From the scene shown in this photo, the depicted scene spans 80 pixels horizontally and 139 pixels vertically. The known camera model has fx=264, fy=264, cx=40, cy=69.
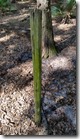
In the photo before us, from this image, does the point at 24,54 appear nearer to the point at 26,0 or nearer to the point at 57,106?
the point at 57,106

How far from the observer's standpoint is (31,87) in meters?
4.86

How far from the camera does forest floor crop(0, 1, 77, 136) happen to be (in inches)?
163

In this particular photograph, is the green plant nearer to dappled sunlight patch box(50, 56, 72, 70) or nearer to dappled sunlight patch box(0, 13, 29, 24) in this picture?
dappled sunlight patch box(0, 13, 29, 24)

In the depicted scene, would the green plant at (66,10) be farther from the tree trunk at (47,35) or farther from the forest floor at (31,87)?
the tree trunk at (47,35)

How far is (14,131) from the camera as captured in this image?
4062mm

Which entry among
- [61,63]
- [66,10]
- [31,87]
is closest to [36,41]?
[31,87]

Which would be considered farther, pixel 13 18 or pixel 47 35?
pixel 13 18

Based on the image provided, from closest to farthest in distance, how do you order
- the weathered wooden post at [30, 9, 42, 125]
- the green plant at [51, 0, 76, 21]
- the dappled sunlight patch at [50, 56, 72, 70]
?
the weathered wooden post at [30, 9, 42, 125], the dappled sunlight patch at [50, 56, 72, 70], the green plant at [51, 0, 76, 21]

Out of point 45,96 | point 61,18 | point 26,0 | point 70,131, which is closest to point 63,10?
point 61,18

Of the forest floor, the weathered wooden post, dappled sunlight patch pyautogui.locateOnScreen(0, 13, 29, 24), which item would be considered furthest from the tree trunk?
dappled sunlight patch pyautogui.locateOnScreen(0, 13, 29, 24)

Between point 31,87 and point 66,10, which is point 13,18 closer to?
point 66,10

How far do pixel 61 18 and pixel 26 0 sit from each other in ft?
9.63

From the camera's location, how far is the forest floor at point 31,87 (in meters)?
4.13

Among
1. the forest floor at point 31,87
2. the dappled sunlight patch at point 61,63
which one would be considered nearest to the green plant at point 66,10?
the forest floor at point 31,87
